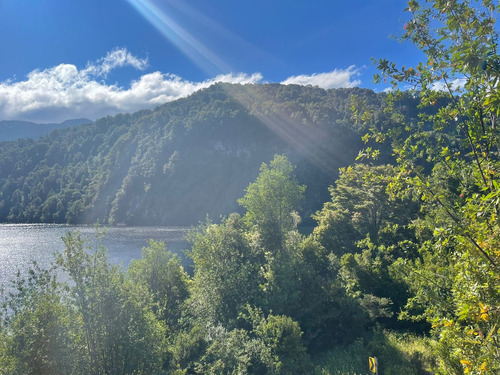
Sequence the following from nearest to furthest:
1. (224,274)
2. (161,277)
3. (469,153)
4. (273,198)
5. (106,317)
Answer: (469,153) < (106,317) < (224,274) < (161,277) < (273,198)

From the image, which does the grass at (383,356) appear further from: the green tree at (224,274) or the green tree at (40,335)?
the green tree at (40,335)

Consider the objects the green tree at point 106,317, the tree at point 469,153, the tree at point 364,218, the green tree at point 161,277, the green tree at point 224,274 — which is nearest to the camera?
the tree at point 469,153

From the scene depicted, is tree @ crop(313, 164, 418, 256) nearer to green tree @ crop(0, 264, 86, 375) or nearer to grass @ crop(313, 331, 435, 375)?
grass @ crop(313, 331, 435, 375)

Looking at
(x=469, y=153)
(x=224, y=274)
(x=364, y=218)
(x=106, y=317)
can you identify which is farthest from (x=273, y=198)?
(x=469, y=153)

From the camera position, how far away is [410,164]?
578 cm

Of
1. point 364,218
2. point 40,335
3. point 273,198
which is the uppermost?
point 273,198

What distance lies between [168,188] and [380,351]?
610ft

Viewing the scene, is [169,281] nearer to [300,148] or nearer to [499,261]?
[499,261]

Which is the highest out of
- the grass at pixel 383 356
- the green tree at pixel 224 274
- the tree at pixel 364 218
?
the tree at pixel 364 218

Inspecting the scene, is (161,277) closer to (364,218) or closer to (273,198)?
(273,198)

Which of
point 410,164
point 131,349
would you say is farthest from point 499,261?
point 131,349

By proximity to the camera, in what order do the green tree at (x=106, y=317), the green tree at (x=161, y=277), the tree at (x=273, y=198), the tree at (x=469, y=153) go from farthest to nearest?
the tree at (x=273, y=198)
the green tree at (x=161, y=277)
the green tree at (x=106, y=317)
the tree at (x=469, y=153)

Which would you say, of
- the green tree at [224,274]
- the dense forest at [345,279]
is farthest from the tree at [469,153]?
the green tree at [224,274]

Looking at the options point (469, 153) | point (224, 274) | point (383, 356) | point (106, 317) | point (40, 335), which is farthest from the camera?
point (224, 274)
